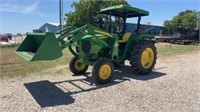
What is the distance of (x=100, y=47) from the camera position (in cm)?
743

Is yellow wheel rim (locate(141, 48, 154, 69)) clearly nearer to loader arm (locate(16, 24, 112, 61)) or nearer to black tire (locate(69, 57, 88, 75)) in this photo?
loader arm (locate(16, 24, 112, 61))

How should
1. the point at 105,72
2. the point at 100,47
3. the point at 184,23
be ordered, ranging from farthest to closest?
the point at 184,23
the point at 100,47
the point at 105,72

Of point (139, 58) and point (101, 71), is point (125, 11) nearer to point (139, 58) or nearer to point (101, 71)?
point (139, 58)

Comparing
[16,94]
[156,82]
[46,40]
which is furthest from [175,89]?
[16,94]

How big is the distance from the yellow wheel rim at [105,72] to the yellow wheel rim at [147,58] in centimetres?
176

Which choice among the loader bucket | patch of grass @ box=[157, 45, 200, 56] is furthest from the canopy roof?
patch of grass @ box=[157, 45, 200, 56]

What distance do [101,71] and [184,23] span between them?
42926 mm

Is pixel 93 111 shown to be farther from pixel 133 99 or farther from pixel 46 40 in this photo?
pixel 46 40

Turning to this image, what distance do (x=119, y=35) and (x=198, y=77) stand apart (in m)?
3.06

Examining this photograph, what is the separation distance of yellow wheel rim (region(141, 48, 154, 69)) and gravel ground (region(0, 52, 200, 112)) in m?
0.48

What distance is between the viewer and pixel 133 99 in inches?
212

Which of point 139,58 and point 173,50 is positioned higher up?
point 139,58

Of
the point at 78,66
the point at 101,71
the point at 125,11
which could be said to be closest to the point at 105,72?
the point at 101,71

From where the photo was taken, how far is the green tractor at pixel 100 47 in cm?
595
